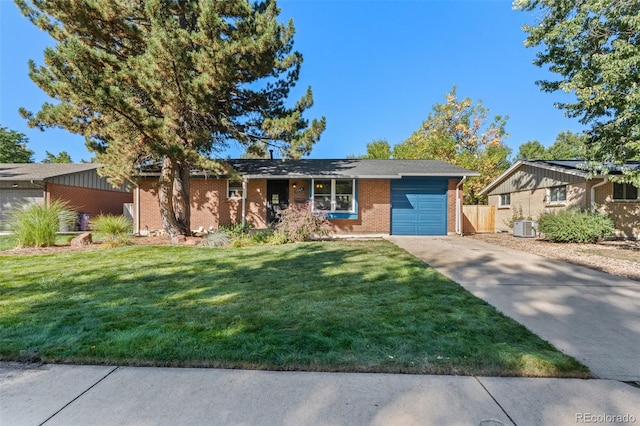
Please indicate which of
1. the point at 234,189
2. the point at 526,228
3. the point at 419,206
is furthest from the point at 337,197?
the point at 526,228

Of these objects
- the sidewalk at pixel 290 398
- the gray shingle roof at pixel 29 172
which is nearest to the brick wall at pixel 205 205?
the gray shingle roof at pixel 29 172

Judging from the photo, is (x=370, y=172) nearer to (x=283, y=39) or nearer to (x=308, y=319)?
(x=283, y=39)

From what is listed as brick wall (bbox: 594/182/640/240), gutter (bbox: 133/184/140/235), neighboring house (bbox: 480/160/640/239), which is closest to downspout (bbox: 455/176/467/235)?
neighboring house (bbox: 480/160/640/239)

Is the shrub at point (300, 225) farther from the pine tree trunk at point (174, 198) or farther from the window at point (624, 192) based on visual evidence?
the window at point (624, 192)

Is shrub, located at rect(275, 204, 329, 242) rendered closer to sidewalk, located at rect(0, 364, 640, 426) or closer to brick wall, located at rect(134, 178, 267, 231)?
brick wall, located at rect(134, 178, 267, 231)

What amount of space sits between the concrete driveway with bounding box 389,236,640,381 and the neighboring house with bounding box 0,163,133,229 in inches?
709

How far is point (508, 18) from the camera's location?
36.4 feet

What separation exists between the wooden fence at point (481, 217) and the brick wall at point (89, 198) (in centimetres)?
2044

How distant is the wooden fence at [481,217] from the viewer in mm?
16967

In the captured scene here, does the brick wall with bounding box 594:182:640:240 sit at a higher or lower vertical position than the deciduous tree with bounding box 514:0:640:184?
lower

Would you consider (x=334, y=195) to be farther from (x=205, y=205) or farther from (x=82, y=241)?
(x=82, y=241)

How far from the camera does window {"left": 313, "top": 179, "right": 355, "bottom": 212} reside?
12758mm

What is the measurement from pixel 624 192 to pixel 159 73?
1748 cm

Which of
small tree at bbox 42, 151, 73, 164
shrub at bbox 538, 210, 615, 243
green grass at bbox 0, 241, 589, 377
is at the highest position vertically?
small tree at bbox 42, 151, 73, 164
